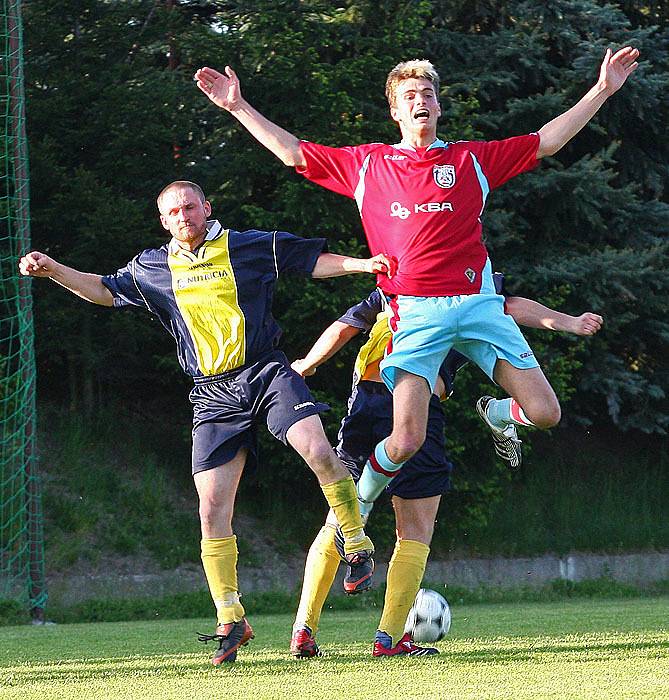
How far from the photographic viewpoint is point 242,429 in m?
5.67

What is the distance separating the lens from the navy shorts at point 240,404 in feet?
18.4

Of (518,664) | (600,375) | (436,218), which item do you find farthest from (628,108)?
(518,664)

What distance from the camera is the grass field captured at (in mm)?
4203

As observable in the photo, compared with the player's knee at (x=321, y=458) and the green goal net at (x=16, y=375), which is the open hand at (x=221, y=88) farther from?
the green goal net at (x=16, y=375)

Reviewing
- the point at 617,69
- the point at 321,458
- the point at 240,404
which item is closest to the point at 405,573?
the point at 321,458

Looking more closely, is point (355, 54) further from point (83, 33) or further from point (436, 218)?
point (436, 218)

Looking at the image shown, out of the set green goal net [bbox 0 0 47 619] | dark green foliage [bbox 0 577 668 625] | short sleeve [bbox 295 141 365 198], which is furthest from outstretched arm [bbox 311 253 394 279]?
dark green foliage [bbox 0 577 668 625]

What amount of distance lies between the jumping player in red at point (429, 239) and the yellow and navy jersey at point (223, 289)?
45 cm

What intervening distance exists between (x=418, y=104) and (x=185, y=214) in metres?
1.26

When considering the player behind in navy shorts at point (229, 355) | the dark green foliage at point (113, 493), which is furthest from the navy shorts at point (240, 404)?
the dark green foliage at point (113, 493)

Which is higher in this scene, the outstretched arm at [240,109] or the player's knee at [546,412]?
the outstretched arm at [240,109]

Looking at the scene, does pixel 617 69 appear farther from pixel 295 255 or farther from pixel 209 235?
pixel 209 235

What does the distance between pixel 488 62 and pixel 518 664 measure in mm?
11634

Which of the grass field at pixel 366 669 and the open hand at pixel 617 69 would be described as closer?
the grass field at pixel 366 669
